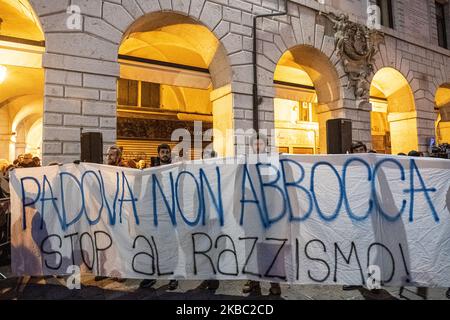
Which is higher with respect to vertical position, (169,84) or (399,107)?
(399,107)

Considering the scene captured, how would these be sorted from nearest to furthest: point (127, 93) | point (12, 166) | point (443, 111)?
point (12, 166)
point (127, 93)
point (443, 111)

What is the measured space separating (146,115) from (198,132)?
2323mm

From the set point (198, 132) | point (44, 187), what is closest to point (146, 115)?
point (198, 132)

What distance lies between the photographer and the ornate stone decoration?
397 inches

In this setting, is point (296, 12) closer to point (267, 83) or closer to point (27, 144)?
point (267, 83)

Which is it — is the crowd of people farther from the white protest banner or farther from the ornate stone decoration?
the ornate stone decoration

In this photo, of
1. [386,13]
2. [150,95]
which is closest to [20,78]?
[150,95]

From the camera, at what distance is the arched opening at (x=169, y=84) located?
8.29 m

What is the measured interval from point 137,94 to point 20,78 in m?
4.43

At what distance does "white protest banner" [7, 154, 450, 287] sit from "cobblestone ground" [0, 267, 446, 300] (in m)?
0.22

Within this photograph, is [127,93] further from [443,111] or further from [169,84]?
[443,111]

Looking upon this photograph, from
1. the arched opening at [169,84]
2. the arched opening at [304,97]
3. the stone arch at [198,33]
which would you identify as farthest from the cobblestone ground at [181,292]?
the arched opening at [304,97]

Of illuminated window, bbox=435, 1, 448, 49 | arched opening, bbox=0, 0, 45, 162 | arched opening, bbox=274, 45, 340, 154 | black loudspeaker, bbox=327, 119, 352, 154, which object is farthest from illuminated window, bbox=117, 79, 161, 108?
illuminated window, bbox=435, 1, 448, 49

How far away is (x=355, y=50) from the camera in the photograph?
33.6 feet
